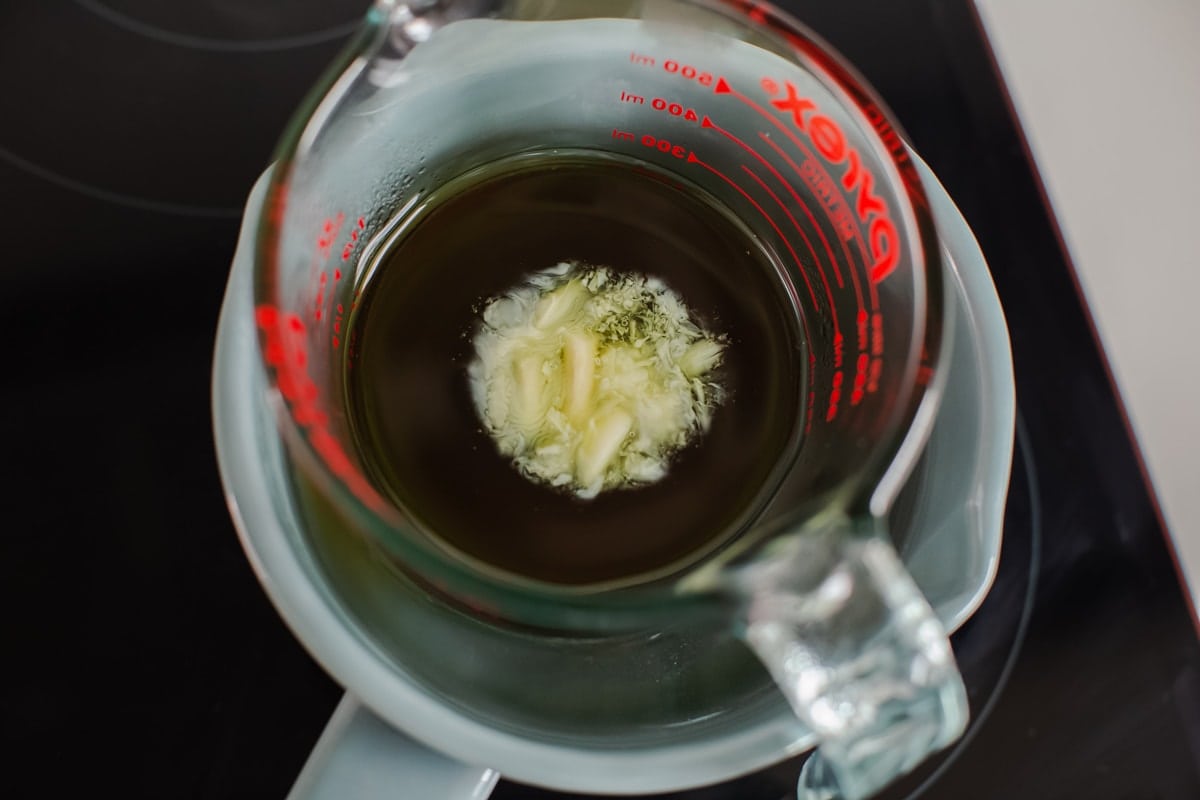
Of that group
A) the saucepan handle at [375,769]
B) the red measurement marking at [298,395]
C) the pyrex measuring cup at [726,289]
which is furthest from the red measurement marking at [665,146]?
the saucepan handle at [375,769]

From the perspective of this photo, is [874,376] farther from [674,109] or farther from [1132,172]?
[1132,172]

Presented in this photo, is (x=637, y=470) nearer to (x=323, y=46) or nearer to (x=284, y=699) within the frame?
(x=284, y=699)

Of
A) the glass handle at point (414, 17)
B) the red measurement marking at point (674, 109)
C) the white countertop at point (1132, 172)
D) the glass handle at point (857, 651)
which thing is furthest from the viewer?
the white countertop at point (1132, 172)

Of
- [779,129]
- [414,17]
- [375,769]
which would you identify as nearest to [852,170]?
[779,129]

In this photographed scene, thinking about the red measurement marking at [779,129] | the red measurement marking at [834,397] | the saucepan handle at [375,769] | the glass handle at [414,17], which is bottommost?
the saucepan handle at [375,769]

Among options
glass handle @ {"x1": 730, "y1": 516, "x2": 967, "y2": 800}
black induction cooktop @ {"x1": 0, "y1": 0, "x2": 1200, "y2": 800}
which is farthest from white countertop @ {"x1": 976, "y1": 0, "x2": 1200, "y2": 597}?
glass handle @ {"x1": 730, "y1": 516, "x2": 967, "y2": 800}

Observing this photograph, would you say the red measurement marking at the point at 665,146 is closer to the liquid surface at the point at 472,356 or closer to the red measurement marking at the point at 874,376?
the liquid surface at the point at 472,356
